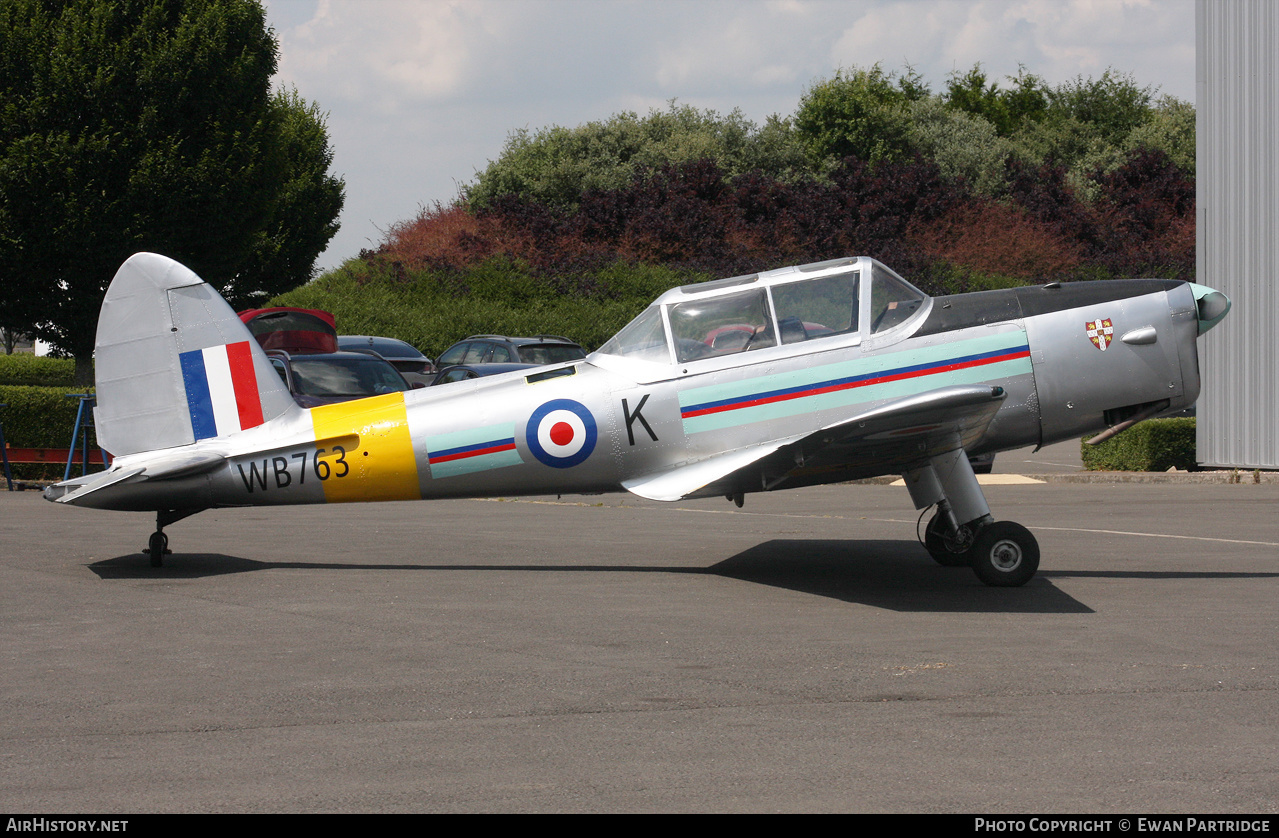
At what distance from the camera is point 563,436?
909 cm

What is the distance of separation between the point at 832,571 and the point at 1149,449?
453 inches

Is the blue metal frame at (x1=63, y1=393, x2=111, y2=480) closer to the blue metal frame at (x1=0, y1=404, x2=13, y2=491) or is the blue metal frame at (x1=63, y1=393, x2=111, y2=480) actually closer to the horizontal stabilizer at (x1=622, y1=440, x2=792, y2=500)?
the blue metal frame at (x1=0, y1=404, x2=13, y2=491)

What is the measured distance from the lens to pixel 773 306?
893 centimetres

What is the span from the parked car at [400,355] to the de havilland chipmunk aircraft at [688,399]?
15.2 metres

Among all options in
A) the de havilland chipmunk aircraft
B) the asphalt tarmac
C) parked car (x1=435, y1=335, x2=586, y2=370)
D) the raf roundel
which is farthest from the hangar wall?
the raf roundel

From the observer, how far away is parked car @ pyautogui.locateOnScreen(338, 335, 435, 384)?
85.6ft

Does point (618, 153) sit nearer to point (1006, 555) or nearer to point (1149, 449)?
point (1149, 449)

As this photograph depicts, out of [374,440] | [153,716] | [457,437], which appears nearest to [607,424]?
[457,437]

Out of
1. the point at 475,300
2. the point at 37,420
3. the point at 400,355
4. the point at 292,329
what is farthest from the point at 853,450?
the point at 475,300

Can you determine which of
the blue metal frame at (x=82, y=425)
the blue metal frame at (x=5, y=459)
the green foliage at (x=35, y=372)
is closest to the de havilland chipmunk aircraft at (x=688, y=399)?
the blue metal frame at (x=82, y=425)

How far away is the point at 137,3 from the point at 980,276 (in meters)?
28.7

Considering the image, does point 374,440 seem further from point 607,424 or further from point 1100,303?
point 1100,303

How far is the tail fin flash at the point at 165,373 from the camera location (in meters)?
9.41

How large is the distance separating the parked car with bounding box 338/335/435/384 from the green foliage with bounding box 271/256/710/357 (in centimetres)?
657
